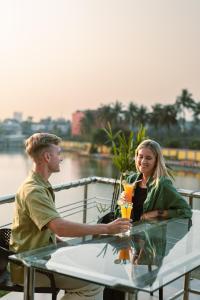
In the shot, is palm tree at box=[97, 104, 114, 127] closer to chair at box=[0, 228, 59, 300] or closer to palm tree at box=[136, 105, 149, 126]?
palm tree at box=[136, 105, 149, 126]

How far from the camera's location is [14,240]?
5.93ft

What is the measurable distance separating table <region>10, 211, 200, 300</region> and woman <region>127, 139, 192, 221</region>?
0.74 feet

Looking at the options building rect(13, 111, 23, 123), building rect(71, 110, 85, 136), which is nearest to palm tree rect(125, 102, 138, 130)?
building rect(71, 110, 85, 136)

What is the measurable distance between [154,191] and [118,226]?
0.51 m

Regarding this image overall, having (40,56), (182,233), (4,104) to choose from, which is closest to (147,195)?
(182,233)

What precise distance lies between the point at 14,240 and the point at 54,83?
203 feet

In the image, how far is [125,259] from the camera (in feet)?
5.43

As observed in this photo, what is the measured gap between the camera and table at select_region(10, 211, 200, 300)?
141 centimetres

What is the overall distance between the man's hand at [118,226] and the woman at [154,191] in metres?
0.41

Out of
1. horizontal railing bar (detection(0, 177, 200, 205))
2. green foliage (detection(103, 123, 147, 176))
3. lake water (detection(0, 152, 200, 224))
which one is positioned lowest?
lake water (detection(0, 152, 200, 224))

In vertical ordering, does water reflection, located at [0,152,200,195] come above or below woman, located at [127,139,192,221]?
below

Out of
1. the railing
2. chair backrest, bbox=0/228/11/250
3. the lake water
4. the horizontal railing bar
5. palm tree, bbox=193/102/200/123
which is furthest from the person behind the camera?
palm tree, bbox=193/102/200/123

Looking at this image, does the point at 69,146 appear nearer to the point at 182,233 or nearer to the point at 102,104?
the point at 102,104

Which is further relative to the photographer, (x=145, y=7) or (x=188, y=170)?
(x=188, y=170)
